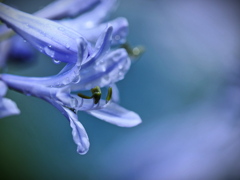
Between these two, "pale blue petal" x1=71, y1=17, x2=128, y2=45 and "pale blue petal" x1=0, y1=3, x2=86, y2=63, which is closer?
"pale blue petal" x1=0, y1=3, x2=86, y2=63

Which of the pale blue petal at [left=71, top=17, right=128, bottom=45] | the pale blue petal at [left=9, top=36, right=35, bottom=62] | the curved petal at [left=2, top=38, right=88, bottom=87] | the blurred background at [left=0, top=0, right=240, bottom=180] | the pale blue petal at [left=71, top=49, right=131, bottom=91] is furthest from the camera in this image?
the blurred background at [left=0, top=0, right=240, bottom=180]

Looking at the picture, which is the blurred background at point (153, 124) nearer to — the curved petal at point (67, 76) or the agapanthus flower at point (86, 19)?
the agapanthus flower at point (86, 19)

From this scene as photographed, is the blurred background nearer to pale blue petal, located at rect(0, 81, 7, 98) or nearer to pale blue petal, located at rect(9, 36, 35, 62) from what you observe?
pale blue petal, located at rect(9, 36, 35, 62)

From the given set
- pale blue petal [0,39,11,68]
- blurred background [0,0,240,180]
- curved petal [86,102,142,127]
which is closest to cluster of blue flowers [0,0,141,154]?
curved petal [86,102,142,127]

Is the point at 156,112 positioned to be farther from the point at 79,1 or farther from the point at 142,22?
the point at 79,1

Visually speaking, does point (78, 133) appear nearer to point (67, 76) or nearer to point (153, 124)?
point (67, 76)

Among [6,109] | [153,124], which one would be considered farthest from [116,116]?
[153,124]

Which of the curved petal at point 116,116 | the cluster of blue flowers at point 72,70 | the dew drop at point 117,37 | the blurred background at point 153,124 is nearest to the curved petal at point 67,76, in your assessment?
the cluster of blue flowers at point 72,70
